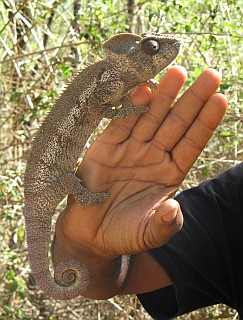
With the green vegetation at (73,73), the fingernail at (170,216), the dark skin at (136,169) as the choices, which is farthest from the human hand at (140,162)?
the green vegetation at (73,73)

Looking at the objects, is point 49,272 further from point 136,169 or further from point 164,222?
point 164,222

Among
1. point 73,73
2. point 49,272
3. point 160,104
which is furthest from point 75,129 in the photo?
point 73,73

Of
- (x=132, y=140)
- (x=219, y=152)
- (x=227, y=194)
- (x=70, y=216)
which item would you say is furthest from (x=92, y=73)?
(x=219, y=152)

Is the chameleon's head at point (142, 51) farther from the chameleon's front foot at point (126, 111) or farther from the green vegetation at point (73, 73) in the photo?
the green vegetation at point (73, 73)

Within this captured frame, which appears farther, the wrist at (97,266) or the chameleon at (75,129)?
the wrist at (97,266)

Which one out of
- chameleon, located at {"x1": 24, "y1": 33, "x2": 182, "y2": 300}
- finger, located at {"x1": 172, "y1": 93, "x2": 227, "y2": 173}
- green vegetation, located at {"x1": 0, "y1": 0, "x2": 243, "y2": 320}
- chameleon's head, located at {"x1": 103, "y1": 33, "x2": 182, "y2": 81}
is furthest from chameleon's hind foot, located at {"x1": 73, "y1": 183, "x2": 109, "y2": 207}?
green vegetation, located at {"x1": 0, "y1": 0, "x2": 243, "y2": 320}

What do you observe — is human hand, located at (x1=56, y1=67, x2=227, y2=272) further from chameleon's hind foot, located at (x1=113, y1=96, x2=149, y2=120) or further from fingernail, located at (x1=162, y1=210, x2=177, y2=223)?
fingernail, located at (x1=162, y1=210, x2=177, y2=223)
